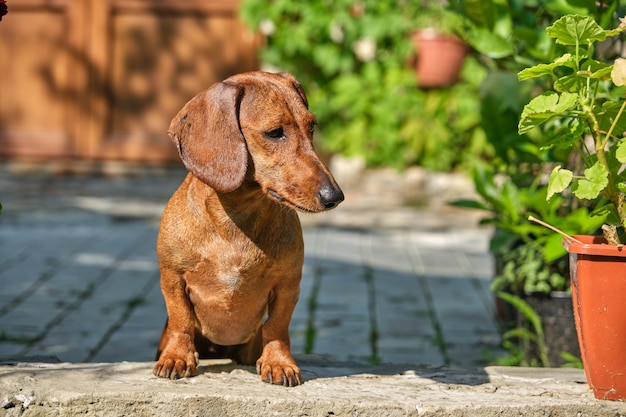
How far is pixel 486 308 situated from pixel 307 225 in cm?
259

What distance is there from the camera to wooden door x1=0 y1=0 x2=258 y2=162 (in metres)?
9.12

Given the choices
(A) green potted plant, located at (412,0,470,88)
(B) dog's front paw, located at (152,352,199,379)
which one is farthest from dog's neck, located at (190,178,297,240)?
(A) green potted plant, located at (412,0,470,88)

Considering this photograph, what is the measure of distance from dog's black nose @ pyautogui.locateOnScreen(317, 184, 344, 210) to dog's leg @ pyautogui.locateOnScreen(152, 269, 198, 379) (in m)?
0.58

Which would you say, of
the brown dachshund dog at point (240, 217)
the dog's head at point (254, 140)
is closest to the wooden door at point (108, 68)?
the brown dachshund dog at point (240, 217)

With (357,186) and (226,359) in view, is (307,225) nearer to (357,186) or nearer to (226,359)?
(357,186)

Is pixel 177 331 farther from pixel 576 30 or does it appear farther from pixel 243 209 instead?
pixel 576 30

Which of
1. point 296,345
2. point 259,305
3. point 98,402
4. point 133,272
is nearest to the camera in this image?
point 98,402

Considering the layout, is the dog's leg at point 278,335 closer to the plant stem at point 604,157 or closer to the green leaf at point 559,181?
the green leaf at point 559,181

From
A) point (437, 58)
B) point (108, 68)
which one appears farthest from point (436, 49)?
point (108, 68)

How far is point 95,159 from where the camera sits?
9297mm

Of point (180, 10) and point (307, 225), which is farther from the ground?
point (180, 10)

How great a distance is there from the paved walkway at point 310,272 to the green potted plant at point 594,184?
1606 mm

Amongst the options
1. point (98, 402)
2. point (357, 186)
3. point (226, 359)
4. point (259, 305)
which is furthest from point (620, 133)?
point (357, 186)

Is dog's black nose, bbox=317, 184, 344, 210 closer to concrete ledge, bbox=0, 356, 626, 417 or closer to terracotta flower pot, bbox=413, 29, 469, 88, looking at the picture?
concrete ledge, bbox=0, 356, 626, 417
